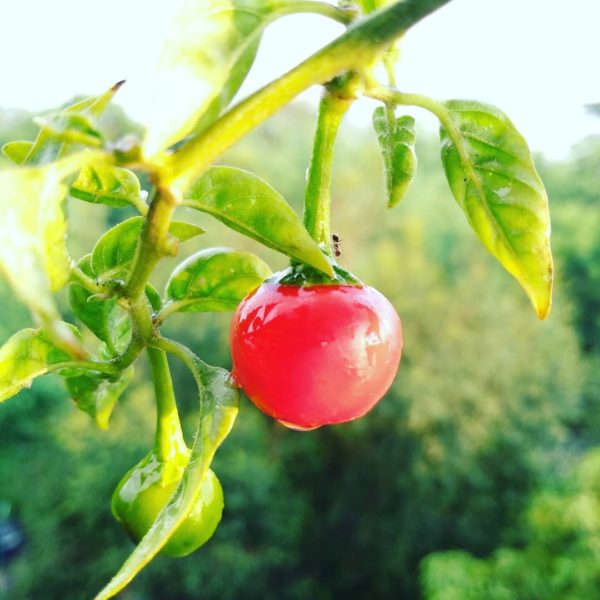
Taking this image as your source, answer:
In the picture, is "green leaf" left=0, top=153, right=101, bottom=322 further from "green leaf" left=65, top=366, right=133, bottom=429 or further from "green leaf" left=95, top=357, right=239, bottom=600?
"green leaf" left=65, top=366, right=133, bottom=429

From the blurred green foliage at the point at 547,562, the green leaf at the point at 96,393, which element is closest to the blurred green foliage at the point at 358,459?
the blurred green foliage at the point at 547,562

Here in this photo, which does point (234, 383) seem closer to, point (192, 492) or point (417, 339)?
point (192, 492)

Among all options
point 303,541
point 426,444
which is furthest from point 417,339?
point 303,541

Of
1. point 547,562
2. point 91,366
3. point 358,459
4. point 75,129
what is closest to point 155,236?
point 75,129

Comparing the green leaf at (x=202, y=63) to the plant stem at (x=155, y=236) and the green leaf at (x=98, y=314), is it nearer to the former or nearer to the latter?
the plant stem at (x=155, y=236)

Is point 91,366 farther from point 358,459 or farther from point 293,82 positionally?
point 358,459

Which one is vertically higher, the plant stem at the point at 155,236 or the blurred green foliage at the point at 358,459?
the plant stem at the point at 155,236

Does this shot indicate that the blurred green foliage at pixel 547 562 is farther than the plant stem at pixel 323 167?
Yes

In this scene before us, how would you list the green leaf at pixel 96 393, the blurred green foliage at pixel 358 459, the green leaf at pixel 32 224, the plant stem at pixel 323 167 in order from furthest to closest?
1. the blurred green foliage at pixel 358 459
2. the green leaf at pixel 96 393
3. the plant stem at pixel 323 167
4. the green leaf at pixel 32 224
